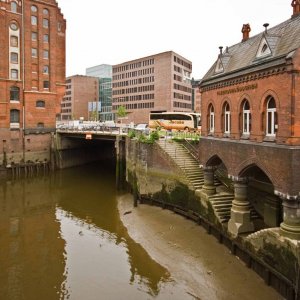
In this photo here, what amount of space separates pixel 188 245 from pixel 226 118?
776 centimetres

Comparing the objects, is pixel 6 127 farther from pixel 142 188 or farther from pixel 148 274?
pixel 148 274

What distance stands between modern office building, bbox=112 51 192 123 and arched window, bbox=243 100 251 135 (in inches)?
3215

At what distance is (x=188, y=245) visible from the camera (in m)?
19.3

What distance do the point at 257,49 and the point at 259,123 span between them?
3821mm

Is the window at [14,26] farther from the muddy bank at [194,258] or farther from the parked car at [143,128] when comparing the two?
the muddy bank at [194,258]

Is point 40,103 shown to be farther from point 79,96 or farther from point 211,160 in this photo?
point 79,96

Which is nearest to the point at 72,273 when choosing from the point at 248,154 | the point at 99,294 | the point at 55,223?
the point at 99,294

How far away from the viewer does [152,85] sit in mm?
104750

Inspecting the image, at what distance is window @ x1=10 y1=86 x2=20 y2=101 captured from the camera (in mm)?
48312

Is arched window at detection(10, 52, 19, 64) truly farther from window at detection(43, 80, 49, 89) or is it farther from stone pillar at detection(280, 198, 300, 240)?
stone pillar at detection(280, 198, 300, 240)

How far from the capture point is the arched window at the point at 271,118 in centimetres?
1597

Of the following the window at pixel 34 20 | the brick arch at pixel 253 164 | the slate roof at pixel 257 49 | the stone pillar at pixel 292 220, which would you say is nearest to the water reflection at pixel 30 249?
the stone pillar at pixel 292 220

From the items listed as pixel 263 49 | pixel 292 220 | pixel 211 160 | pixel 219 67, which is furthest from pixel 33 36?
pixel 292 220

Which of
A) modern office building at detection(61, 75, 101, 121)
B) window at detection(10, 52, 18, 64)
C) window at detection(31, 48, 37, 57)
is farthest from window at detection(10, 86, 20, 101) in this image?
modern office building at detection(61, 75, 101, 121)
